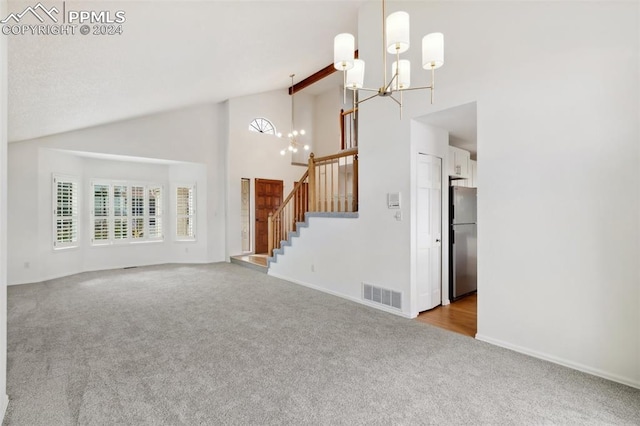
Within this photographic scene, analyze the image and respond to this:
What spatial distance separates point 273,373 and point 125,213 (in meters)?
6.48

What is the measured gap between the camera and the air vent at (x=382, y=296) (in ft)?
13.3

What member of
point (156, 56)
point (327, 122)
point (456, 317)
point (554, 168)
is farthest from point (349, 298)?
point (327, 122)

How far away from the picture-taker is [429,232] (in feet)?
13.9

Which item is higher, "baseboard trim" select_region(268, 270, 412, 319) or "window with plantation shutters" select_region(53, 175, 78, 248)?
"window with plantation shutters" select_region(53, 175, 78, 248)

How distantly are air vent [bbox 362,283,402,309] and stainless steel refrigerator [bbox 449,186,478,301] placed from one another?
1.10 metres

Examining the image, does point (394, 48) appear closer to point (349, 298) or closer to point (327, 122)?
point (349, 298)

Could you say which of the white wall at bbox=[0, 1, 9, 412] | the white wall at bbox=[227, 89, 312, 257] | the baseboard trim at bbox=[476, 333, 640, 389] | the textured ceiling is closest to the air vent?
the baseboard trim at bbox=[476, 333, 640, 389]

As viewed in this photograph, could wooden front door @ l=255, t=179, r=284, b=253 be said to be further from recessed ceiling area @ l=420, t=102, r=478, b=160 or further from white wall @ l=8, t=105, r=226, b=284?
recessed ceiling area @ l=420, t=102, r=478, b=160

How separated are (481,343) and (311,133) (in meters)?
7.58

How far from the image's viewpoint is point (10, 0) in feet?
6.73

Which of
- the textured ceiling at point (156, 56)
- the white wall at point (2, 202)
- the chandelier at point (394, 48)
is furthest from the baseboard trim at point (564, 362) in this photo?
the textured ceiling at point (156, 56)

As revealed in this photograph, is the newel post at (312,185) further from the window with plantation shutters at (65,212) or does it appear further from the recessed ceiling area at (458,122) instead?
the window with plantation shutters at (65,212)

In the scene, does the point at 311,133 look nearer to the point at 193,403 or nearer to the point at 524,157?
the point at 524,157

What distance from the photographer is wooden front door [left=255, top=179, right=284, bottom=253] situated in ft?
28.0
